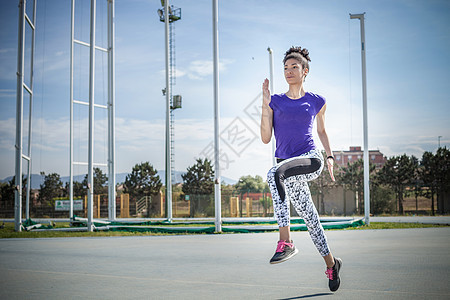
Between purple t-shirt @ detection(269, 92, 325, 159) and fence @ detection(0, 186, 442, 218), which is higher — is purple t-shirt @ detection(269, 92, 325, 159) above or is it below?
above

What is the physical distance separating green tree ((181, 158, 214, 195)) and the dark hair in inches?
1499

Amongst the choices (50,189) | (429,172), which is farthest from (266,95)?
(50,189)

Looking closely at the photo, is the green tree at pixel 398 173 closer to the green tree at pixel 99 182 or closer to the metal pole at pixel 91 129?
the metal pole at pixel 91 129

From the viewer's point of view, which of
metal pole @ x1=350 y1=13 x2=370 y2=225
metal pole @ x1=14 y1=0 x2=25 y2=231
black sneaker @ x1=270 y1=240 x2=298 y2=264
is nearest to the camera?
black sneaker @ x1=270 y1=240 x2=298 y2=264

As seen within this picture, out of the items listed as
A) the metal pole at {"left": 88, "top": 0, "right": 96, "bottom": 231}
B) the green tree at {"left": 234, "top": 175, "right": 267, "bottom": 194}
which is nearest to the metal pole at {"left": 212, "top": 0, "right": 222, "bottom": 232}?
the metal pole at {"left": 88, "top": 0, "right": 96, "bottom": 231}

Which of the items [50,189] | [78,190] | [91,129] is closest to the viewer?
[91,129]

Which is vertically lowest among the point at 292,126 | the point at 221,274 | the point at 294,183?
the point at 221,274

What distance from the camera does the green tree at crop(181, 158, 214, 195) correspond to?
41.9 metres

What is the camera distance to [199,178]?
42188 mm

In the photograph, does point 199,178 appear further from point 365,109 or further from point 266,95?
point 266,95

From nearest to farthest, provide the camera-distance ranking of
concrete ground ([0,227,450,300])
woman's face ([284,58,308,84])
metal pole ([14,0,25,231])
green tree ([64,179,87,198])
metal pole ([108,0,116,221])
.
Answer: woman's face ([284,58,308,84]), concrete ground ([0,227,450,300]), metal pole ([14,0,25,231]), metal pole ([108,0,116,221]), green tree ([64,179,87,198])

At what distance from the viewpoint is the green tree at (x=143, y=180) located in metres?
42.6

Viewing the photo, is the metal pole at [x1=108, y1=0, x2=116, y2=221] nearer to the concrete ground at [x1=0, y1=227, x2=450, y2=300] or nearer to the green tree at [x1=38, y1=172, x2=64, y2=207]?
the concrete ground at [x1=0, y1=227, x2=450, y2=300]

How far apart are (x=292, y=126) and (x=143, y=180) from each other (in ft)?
133
